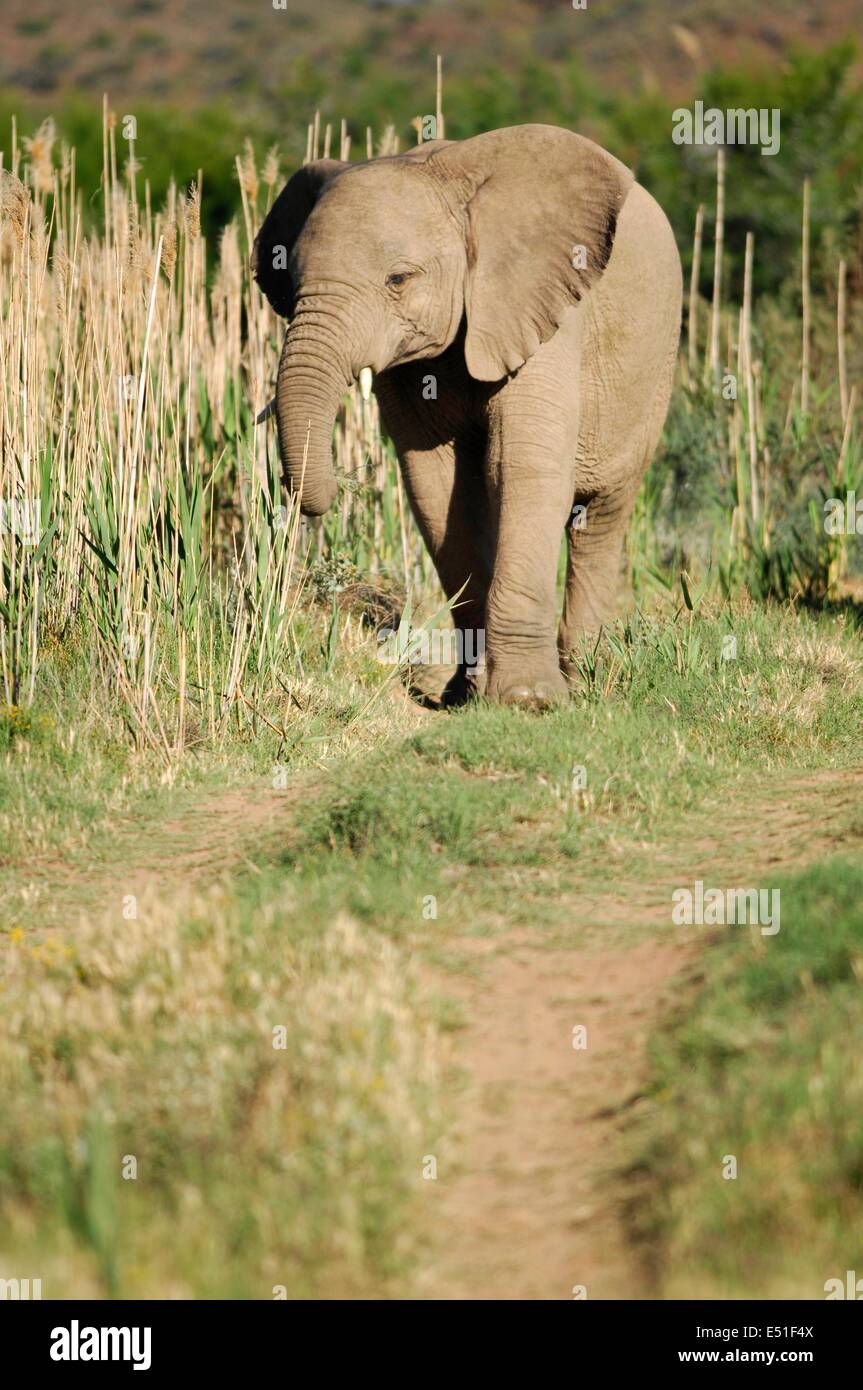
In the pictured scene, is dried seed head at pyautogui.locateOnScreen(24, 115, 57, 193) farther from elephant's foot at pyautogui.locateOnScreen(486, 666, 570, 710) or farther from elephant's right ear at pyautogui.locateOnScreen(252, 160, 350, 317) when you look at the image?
elephant's foot at pyautogui.locateOnScreen(486, 666, 570, 710)

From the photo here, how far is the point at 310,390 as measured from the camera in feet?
19.3

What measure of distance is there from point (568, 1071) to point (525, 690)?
9.55 ft

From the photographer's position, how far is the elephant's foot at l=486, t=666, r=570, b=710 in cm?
652

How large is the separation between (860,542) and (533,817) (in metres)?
5.89

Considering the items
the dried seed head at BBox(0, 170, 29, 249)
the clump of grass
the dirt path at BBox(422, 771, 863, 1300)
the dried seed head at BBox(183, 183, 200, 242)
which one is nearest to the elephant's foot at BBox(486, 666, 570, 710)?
the dirt path at BBox(422, 771, 863, 1300)

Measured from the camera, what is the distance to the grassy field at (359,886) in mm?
3096

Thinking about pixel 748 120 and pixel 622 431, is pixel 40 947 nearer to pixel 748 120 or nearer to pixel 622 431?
pixel 622 431

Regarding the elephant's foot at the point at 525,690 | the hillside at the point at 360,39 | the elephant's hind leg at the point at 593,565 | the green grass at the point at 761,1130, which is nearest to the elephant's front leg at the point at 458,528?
the elephant's foot at the point at 525,690

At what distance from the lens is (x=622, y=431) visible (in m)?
7.54

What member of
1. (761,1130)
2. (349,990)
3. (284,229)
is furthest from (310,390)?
(761,1130)

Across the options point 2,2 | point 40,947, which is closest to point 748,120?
point 40,947

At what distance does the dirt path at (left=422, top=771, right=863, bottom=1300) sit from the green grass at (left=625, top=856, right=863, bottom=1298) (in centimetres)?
10

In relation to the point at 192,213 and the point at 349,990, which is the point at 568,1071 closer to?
the point at 349,990

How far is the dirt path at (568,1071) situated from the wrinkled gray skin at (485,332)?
1.84 meters
